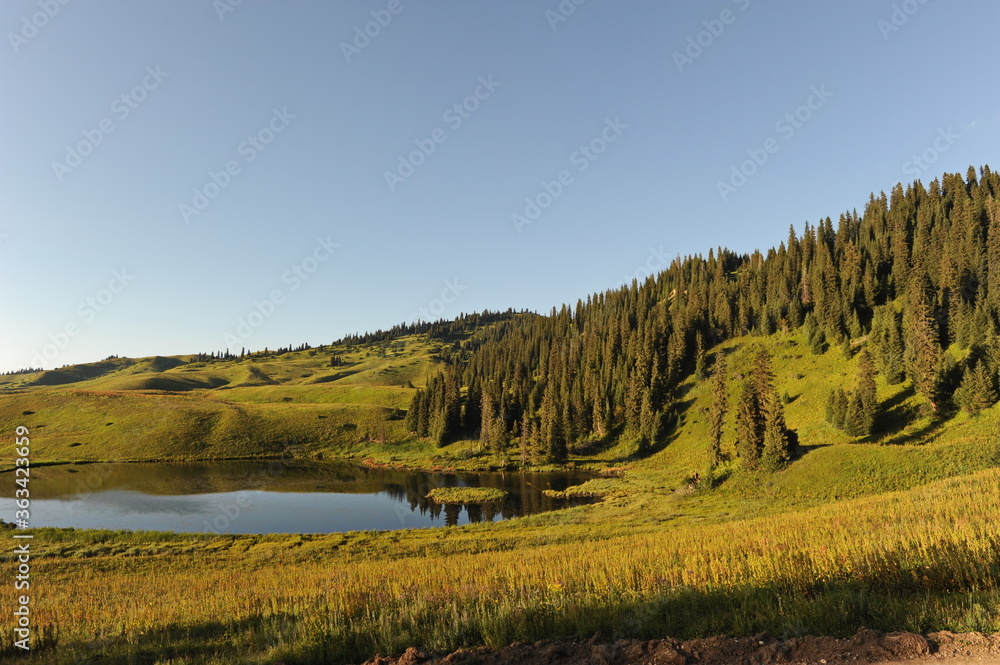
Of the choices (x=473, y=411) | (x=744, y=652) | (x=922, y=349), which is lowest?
(x=473, y=411)

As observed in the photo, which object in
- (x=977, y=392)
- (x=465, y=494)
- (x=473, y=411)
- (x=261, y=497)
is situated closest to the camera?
(x=977, y=392)

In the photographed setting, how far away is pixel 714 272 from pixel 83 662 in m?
185

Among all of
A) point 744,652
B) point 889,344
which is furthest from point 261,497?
point 889,344

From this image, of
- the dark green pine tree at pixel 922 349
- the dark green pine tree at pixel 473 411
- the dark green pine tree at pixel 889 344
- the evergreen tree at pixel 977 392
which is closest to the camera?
the evergreen tree at pixel 977 392

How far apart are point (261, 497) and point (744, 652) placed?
68.8 m

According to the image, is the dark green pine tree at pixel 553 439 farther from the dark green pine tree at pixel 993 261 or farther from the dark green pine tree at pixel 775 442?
the dark green pine tree at pixel 993 261

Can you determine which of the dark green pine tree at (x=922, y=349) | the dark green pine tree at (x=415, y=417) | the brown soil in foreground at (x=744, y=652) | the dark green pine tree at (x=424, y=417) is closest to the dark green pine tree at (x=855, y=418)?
the dark green pine tree at (x=922, y=349)

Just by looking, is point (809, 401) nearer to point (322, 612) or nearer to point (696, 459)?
point (696, 459)

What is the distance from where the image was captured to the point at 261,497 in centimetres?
6222

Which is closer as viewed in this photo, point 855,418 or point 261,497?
point 855,418

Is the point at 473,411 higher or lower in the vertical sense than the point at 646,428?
higher

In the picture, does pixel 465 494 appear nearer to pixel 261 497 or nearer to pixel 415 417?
pixel 261 497

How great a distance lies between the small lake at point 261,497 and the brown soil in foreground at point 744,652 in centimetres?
4384

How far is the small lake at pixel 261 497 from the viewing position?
48406 mm
